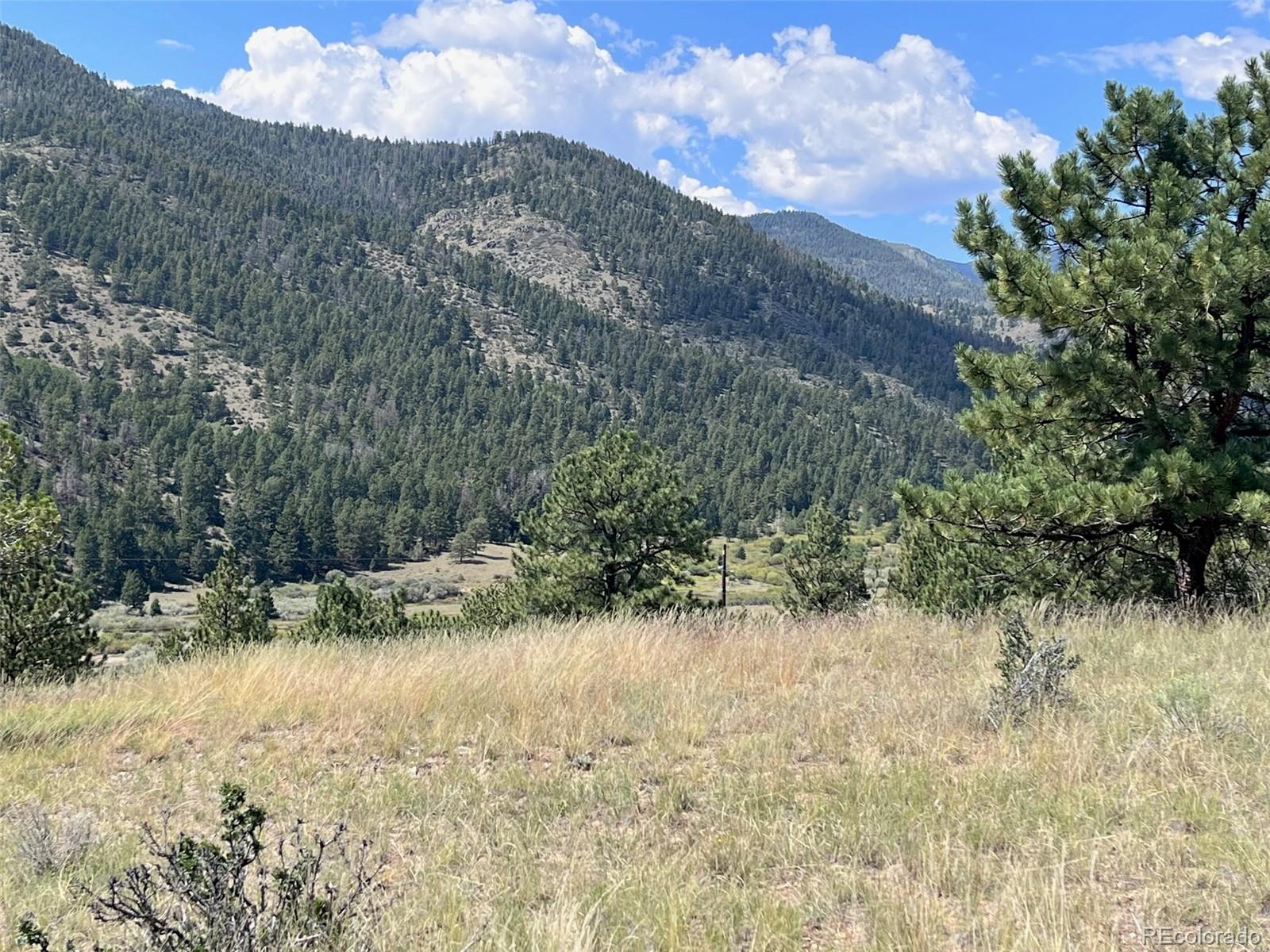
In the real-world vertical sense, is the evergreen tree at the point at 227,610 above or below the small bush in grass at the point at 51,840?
below

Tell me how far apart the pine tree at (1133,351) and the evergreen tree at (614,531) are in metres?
14.7

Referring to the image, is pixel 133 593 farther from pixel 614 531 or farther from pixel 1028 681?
pixel 1028 681

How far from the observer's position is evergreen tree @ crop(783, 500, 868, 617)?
31.5 m

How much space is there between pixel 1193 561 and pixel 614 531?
1671 cm

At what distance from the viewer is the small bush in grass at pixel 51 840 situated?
11.4 feet

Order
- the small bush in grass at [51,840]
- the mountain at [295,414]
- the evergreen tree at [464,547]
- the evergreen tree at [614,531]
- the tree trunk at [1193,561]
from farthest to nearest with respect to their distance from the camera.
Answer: the evergreen tree at [464,547]
the mountain at [295,414]
the evergreen tree at [614,531]
the tree trunk at [1193,561]
the small bush in grass at [51,840]

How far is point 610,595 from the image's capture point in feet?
77.9

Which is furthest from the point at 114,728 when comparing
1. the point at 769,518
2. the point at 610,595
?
the point at 769,518

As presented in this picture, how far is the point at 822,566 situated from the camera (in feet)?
105

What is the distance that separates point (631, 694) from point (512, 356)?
197085 mm

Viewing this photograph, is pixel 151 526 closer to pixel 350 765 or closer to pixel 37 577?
pixel 37 577

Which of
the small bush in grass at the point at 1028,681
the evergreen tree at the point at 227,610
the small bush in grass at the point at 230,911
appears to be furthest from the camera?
the evergreen tree at the point at 227,610

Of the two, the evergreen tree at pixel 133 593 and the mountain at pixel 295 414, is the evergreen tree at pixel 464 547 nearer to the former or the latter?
the mountain at pixel 295 414

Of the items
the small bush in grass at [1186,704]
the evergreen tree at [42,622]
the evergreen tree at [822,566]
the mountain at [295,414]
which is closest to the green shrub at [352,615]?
the evergreen tree at [42,622]
